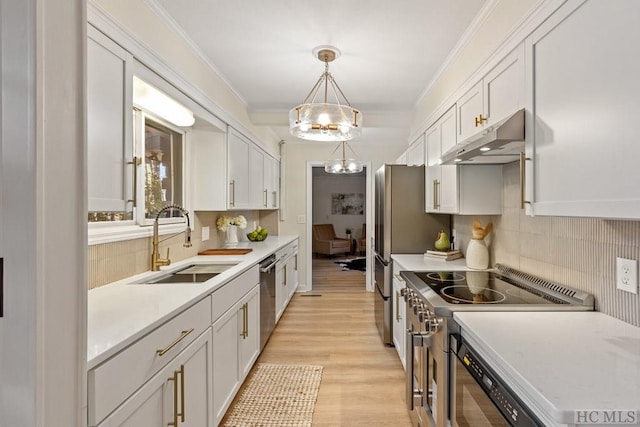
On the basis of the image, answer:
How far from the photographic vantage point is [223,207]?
3.11 metres

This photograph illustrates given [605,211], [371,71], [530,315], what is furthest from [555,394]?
[371,71]

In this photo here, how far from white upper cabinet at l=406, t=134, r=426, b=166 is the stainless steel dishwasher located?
5.94ft

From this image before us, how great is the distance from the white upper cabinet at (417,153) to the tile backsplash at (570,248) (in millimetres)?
1205

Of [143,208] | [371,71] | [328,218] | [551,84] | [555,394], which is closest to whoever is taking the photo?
[555,394]

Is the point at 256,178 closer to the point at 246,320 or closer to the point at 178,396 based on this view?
the point at 246,320

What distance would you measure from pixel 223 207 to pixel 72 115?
2.33m

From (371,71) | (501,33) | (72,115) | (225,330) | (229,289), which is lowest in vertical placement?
(225,330)

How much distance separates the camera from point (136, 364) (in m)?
1.15

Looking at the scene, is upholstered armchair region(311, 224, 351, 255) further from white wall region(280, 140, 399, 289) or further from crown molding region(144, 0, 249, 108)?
crown molding region(144, 0, 249, 108)

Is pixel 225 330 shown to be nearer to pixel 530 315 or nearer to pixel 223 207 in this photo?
pixel 223 207

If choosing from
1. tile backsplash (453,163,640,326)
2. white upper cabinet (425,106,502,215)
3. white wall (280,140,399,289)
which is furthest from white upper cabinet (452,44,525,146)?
white wall (280,140,399,289)

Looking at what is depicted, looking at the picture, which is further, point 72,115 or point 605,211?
point 605,211

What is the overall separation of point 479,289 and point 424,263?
83 cm

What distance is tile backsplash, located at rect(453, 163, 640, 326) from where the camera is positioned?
1.28 metres
